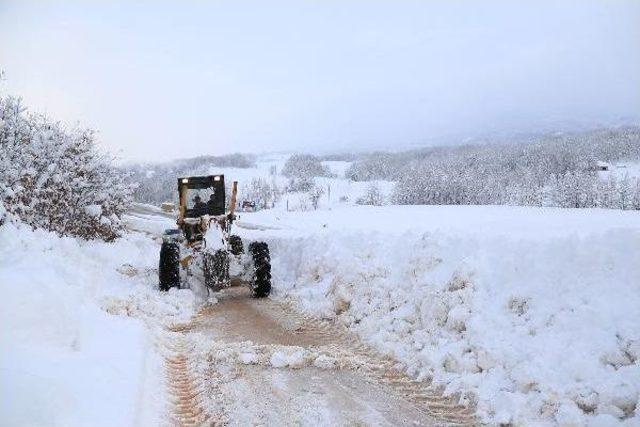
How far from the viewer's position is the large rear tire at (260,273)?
38.0 ft

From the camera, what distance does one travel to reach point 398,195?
7981 centimetres

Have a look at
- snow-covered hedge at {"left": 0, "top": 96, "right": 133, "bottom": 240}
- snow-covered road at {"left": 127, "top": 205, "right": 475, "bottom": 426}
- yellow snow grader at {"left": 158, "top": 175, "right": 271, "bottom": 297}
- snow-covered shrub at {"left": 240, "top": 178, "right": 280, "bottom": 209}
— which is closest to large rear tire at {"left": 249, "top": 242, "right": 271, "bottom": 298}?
yellow snow grader at {"left": 158, "top": 175, "right": 271, "bottom": 297}

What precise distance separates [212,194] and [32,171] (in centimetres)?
475

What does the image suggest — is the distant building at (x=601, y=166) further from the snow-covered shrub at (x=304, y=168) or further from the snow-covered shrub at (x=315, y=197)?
the snow-covered shrub at (x=304, y=168)

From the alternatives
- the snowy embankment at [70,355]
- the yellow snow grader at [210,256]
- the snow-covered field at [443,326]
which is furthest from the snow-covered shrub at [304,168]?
the snowy embankment at [70,355]

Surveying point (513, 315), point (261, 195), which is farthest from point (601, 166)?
point (513, 315)

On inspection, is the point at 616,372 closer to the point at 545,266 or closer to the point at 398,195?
the point at 545,266

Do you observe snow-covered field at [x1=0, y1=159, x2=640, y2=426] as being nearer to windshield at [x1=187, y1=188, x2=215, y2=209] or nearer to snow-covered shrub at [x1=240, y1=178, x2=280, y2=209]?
windshield at [x1=187, y1=188, x2=215, y2=209]

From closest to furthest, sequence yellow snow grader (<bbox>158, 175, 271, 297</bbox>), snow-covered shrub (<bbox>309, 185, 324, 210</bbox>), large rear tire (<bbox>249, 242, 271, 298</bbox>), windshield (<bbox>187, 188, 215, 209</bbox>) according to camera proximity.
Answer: yellow snow grader (<bbox>158, 175, 271, 297</bbox>) < large rear tire (<bbox>249, 242, 271, 298</bbox>) < windshield (<bbox>187, 188, 215, 209</bbox>) < snow-covered shrub (<bbox>309, 185, 324, 210</bbox>)

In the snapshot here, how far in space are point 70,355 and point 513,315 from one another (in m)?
5.28

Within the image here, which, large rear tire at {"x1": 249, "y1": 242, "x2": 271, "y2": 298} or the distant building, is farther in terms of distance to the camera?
the distant building

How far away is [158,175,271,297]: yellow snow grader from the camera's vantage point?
36.8 feet

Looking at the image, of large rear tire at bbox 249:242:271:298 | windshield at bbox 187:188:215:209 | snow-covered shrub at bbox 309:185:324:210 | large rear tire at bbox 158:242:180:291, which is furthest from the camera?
snow-covered shrub at bbox 309:185:324:210

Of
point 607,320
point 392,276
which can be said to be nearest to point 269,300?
point 392,276
